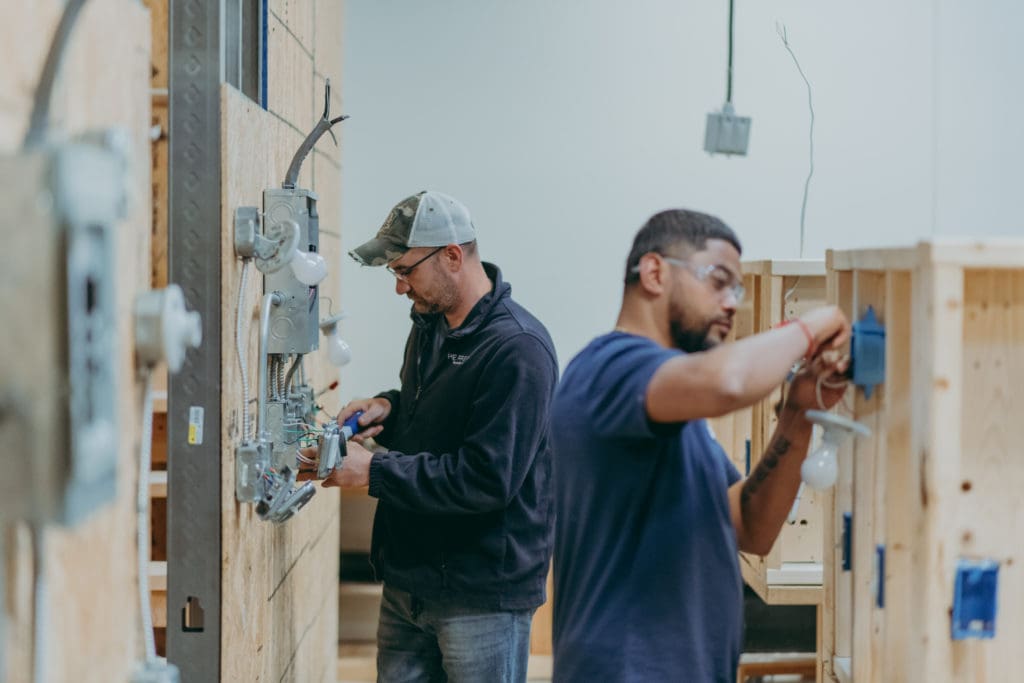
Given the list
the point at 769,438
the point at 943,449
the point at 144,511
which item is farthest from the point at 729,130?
the point at 144,511

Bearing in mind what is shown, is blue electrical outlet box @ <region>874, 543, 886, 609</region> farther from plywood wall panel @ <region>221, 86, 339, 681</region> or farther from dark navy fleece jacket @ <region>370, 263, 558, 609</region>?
plywood wall panel @ <region>221, 86, 339, 681</region>

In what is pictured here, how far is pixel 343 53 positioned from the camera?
4605 millimetres

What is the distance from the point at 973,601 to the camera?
165 centimetres

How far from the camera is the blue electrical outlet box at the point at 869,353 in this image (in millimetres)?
1814

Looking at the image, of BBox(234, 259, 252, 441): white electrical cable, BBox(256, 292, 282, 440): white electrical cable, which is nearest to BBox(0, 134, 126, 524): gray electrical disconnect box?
BBox(234, 259, 252, 441): white electrical cable

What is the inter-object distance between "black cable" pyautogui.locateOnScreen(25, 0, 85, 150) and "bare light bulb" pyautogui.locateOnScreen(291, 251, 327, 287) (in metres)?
1.29

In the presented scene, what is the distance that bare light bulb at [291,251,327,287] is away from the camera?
7.85ft

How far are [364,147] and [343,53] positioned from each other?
15.1 inches

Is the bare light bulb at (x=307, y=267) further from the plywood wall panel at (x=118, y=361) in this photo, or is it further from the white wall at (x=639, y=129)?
the white wall at (x=639, y=129)

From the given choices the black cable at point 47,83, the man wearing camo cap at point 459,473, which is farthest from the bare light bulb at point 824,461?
the black cable at point 47,83

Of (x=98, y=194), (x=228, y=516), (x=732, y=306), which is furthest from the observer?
(x=228, y=516)

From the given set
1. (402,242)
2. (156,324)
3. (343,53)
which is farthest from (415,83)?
(156,324)

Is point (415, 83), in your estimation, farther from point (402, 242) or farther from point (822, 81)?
point (402, 242)

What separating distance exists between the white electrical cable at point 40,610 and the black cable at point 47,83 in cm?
36
